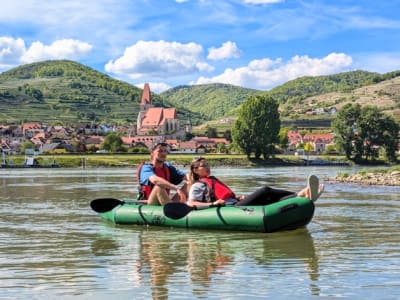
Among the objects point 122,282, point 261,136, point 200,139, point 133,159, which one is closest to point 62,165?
point 133,159

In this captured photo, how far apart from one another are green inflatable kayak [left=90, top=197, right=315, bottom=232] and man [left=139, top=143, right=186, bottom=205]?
0.99 feet

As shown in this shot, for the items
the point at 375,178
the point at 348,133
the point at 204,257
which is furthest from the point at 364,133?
the point at 204,257

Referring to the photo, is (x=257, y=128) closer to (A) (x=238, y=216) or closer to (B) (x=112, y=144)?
(B) (x=112, y=144)

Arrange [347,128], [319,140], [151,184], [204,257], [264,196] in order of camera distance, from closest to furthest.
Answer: [204,257] < [264,196] < [151,184] < [347,128] < [319,140]

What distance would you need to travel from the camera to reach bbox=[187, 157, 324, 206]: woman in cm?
1451

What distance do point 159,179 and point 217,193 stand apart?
1473mm

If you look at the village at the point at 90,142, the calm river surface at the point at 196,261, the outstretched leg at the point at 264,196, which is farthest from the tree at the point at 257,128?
the outstretched leg at the point at 264,196

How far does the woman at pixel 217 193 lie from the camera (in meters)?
14.5

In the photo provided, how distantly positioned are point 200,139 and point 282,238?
540 ft

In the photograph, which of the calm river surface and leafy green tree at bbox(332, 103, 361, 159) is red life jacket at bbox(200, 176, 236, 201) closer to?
the calm river surface

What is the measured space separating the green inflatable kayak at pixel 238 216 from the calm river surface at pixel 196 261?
0.72ft

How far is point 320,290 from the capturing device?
868 cm

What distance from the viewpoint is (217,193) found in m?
15.2

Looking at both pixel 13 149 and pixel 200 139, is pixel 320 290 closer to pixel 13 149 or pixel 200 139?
pixel 13 149
